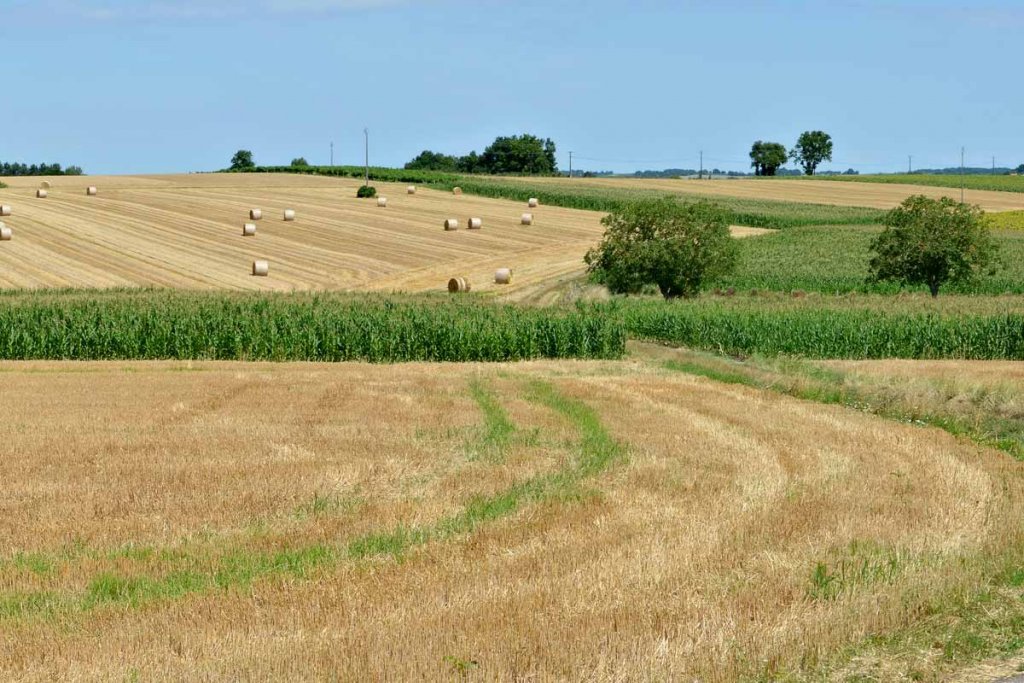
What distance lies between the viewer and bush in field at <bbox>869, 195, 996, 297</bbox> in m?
56.5

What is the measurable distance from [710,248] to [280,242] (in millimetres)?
24158

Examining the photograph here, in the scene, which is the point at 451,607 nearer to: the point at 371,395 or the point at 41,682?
the point at 41,682

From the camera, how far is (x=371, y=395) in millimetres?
26672

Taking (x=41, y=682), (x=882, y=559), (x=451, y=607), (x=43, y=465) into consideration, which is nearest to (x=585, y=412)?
(x=43, y=465)

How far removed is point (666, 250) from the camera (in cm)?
5434

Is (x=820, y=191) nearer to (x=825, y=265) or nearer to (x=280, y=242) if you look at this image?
(x=825, y=265)

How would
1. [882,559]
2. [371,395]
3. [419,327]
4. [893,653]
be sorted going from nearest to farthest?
[893,653] < [882,559] < [371,395] < [419,327]

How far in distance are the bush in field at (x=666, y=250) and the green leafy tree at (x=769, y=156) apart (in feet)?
453

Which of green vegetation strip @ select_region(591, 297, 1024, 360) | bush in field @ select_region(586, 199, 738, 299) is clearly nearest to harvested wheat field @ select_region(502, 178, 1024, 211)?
bush in field @ select_region(586, 199, 738, 299)

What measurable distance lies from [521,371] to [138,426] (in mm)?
12452

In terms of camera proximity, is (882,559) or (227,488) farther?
(227,488)

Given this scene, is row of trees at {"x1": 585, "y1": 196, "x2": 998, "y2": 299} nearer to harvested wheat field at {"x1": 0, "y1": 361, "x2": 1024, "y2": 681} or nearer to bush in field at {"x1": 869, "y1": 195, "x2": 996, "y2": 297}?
bush in field at {"x1": 869, "y1": 195, "x2": 996, "y2": 297}

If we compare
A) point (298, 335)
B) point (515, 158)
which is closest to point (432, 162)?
point (515, 158)

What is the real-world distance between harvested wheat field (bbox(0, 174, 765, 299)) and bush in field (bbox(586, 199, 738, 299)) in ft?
12.6
